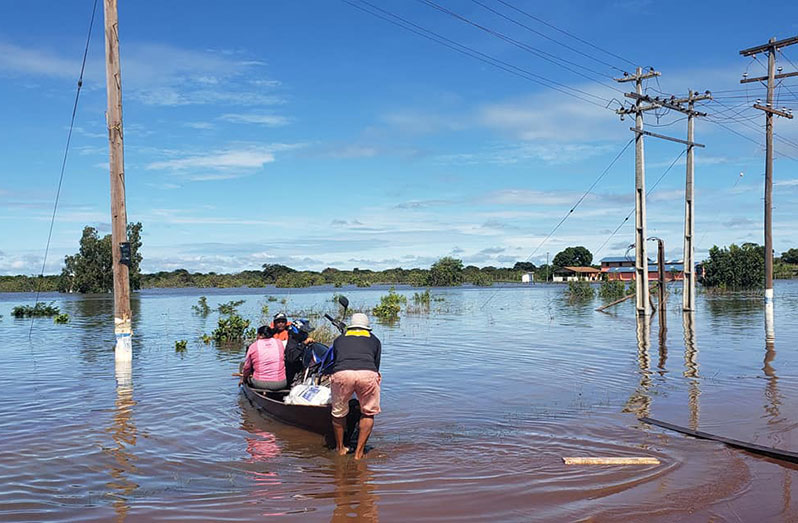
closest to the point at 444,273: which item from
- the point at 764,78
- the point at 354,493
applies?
the point at 764,78

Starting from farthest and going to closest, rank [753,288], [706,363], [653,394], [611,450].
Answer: [753,288]
[706,363]
[653,394]
[611,450]

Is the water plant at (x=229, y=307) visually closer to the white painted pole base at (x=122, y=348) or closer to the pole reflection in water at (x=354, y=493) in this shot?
the white painted pole base at (x=122, y=348)

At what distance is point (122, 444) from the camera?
9352mm

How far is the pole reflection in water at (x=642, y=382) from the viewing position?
1127cm

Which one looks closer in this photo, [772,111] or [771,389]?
[771,389]

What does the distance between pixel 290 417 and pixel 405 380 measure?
510 cm

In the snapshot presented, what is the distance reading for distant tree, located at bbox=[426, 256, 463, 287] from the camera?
91156 millimetres

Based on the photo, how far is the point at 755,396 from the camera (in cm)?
1209

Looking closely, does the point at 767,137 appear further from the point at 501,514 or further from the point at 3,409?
the point at 3,409

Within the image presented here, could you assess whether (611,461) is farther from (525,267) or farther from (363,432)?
(525,267)

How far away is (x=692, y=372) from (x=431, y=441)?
8433 mm

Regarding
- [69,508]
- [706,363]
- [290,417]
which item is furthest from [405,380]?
[69,508]

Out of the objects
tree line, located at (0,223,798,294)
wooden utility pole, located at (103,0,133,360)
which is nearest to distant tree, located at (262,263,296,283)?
tree line, located at (0,223,798,294)

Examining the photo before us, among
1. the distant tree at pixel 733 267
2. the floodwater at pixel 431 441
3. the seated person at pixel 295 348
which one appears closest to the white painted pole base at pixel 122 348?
the floodwater at pixel 431 441
